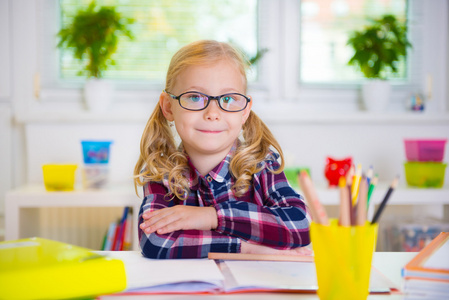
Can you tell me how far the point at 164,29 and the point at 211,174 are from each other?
60.4 inches

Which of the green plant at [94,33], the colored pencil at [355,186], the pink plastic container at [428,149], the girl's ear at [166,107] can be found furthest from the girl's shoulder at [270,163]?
the green plant at [94,33]

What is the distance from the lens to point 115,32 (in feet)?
7.61

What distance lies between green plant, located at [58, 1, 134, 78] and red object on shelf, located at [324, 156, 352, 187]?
3.57 feet

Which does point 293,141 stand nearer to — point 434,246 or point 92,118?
point 92,118

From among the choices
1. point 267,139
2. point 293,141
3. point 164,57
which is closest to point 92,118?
point 164,57

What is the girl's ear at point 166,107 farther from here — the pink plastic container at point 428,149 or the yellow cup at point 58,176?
the pink plastic container at point 428,149

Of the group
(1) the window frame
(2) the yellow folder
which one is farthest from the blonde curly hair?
(1) the window frame

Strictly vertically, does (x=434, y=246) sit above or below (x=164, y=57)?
below

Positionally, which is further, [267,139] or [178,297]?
[267,139]

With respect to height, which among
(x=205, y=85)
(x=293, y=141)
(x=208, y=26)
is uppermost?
(x=208, y=26)

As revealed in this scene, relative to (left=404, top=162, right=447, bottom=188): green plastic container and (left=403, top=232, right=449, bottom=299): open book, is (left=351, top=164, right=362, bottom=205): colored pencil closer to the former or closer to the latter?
→ (left=403, top=232, right=449, bottom=299): open book

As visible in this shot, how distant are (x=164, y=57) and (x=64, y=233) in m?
1.01

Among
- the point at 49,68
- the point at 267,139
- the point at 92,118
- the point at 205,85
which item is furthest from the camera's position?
the point at 49,68

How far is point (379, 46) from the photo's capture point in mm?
2285
